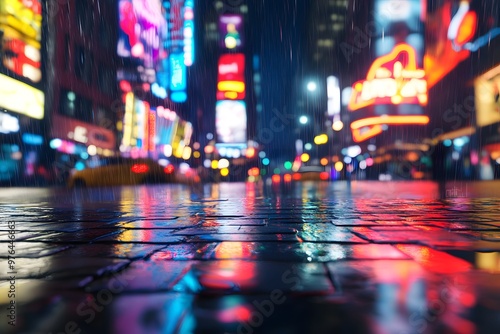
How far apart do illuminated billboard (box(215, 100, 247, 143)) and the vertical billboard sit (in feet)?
77.9

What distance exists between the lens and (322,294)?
1503 mm

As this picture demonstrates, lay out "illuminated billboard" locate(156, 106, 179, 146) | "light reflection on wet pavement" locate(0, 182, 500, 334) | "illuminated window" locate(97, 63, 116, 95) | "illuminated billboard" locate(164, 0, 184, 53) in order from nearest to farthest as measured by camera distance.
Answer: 1. "light reflection on wet pavement" locate(0, 182, 500, 334)
2. "illuminated window" locate(97, 63, 116, 95)
3. "illuminated billboard" locate(156, 106, 179, 146)
4. "illuminated billboard" locate(164, 0, 184, 53)

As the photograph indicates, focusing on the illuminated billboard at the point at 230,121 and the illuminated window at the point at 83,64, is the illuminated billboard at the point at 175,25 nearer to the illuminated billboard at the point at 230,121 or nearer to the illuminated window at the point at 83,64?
the illuminated billboard at the point at 230,121

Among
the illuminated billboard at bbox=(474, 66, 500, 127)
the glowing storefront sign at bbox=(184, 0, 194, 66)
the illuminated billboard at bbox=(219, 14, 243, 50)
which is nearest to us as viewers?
the illuminated billboard at bbox=(474, 66, 500, 127)

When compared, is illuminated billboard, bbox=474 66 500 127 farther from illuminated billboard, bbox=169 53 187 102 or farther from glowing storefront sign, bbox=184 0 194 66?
glowing storefront sign, bbox=184 0 194 66

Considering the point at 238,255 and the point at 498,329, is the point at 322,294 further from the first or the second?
the point at 238,255

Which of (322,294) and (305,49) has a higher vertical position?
(305,49)

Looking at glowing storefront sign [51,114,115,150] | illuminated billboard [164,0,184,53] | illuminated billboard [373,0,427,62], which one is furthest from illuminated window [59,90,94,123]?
illuminated billboard [373,0,427,62]

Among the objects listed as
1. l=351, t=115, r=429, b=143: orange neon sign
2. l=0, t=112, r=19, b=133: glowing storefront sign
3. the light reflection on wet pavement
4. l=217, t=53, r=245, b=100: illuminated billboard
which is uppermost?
l=217, t=53, r=245, b=100: illuminated billboard

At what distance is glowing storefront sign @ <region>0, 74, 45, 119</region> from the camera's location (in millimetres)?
21922

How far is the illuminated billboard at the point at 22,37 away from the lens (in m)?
21.4

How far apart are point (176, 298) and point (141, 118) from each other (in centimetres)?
3352

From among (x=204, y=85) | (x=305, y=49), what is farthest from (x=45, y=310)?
(x=305, y=49)

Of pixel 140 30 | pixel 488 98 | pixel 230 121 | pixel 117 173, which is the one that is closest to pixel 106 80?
pixel 140 30
